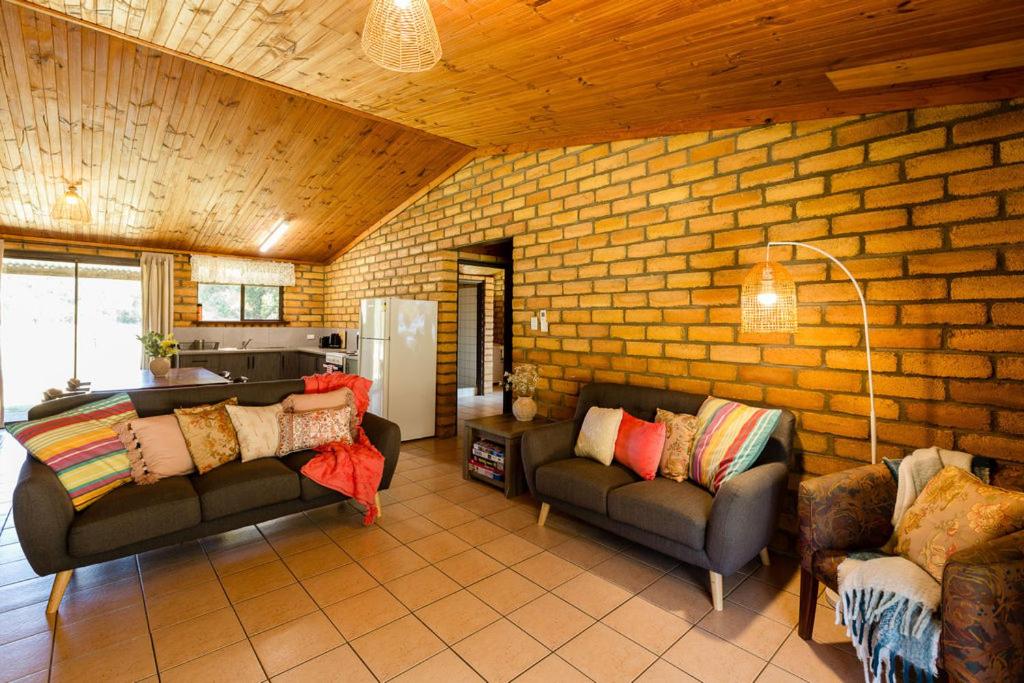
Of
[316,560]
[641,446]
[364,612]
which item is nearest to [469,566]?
[364,612]

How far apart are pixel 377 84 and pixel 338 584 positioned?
9.80 ft

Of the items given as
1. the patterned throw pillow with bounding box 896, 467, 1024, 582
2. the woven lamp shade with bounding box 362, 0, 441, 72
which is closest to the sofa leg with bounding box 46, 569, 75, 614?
the woven lamp shade with bounding box 362, 0, 441, 72

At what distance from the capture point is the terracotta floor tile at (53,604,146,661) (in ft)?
6.31

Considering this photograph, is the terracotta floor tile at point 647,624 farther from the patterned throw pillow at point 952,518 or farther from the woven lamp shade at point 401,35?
the woven lamp shade at point 401,35

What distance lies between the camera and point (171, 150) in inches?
171

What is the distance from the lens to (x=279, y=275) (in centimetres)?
764

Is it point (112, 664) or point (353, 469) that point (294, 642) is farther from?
point (353, 469)

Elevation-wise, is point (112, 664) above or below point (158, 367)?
below

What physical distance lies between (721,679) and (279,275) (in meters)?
7.80

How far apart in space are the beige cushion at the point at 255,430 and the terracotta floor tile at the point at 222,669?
4.12ft

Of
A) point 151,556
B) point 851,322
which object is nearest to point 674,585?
point 851,322

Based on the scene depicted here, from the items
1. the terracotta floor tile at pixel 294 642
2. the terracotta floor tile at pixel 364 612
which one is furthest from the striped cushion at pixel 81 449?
the terracotta floor tile at pixel 364 612

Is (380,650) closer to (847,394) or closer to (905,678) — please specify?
(905,678)

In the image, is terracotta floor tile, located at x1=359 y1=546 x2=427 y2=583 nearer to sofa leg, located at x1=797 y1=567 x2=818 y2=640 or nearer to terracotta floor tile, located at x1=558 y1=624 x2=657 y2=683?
terracotta floor tile, located at x1=558 y1=624 x2=657 y2=683
